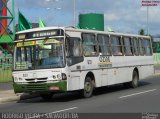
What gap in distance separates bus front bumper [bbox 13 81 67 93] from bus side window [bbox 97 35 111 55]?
4.00m

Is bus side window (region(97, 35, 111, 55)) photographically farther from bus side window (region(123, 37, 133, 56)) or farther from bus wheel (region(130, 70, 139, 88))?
bus wheel (region(130, 70, 139, 88))

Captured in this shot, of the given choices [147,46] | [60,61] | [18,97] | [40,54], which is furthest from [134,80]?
[40,54]

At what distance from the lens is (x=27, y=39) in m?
18.8

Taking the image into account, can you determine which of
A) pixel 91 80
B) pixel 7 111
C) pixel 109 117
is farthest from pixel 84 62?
pixel 109 117

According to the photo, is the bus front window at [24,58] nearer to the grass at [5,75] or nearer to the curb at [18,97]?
the curb at [18,97]

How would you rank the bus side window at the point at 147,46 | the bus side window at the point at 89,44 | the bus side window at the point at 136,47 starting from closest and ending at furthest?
1. the bus side window at the point at 89,44
2. the bus side window at the point at 136,47
3. the bus side window at the point at 147,46

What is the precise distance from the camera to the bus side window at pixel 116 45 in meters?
22.7

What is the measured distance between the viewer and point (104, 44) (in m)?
21.7

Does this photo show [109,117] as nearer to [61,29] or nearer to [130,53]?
[61,29]

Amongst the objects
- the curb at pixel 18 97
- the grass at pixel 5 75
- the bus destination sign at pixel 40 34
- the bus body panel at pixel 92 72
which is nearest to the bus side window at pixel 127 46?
the bus body panel at pixel 92 72

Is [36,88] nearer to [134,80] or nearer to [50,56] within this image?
[50,56]

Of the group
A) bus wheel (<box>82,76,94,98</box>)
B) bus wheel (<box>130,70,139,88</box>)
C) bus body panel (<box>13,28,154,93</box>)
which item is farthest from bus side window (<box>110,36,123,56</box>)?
bus wheel (<box>82,76,94,98</box>)

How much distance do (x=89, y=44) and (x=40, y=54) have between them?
9.10ft

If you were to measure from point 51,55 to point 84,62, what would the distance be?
190 centimetres
